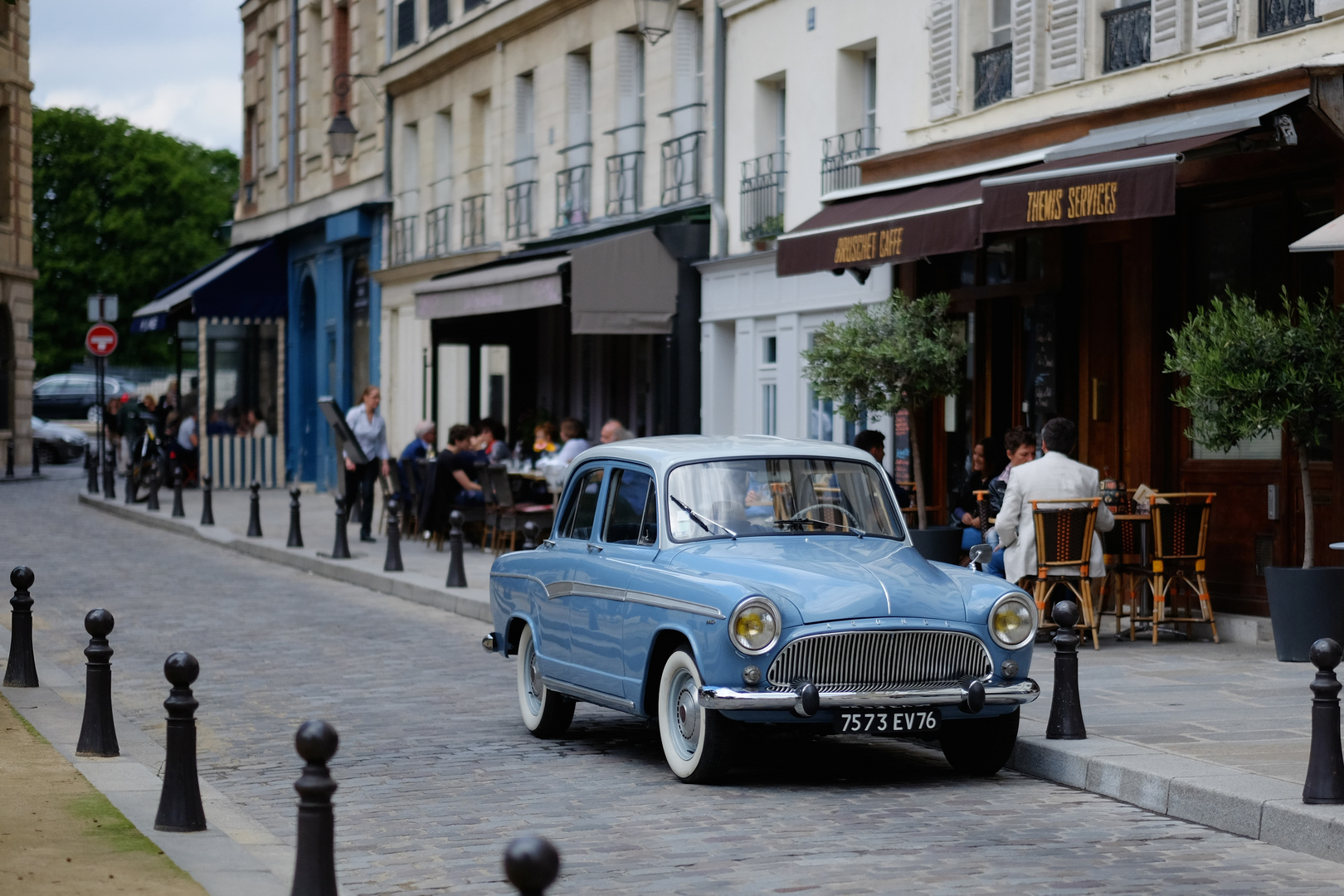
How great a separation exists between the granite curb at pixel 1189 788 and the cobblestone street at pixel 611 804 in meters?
0.07

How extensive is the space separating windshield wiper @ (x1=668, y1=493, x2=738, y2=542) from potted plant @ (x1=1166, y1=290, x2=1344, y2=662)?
4148 mm

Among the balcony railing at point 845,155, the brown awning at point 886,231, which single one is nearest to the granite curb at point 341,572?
the brown awning at point 886,231

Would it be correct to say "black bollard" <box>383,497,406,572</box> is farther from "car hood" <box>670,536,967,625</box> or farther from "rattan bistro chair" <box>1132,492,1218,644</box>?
"car hood" <box>670,536,967,625</box>

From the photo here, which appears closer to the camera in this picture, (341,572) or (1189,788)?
(1189,788)

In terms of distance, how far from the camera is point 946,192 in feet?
48.9

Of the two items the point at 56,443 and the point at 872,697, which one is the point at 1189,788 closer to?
the point at 872,697

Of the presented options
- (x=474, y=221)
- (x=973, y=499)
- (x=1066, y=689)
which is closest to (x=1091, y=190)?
(x=973, y=499)

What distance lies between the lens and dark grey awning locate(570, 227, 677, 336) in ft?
67.3

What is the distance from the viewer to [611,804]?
7719mm

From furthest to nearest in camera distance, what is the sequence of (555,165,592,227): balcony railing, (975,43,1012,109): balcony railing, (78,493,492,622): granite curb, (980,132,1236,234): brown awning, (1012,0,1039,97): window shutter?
1. (555,165,592,227): balcony railing
2. (975,43,1012,109): balcony railing
3. (78,493,492,622): granite curb
4. (1012,0,1039,97): window shutter
5. (980,132,1236,234): brown awning

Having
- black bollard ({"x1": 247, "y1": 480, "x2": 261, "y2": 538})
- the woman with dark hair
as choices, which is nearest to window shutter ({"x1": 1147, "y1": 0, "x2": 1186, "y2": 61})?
the woman with dark hair

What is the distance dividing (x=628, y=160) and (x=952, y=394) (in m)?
9.95

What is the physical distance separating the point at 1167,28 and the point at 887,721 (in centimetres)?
789

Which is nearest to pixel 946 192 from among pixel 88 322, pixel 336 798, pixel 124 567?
pixel 336 798
